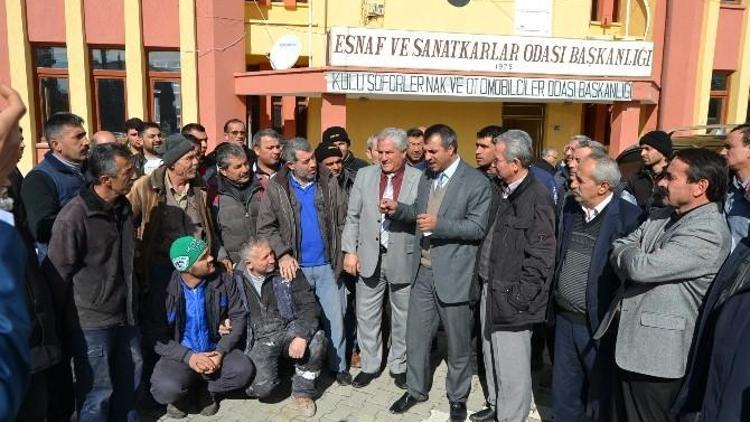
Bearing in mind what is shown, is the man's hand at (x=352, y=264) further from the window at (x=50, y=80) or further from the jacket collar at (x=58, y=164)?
the window at (x=50, y=80)

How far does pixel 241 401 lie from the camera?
4.09 metres

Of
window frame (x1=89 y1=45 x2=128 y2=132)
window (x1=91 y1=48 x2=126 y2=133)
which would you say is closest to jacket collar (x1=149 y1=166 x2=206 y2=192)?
window frame (x1=89 y1=45 x2=128 y2=132)

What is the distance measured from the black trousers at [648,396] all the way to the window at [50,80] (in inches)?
441

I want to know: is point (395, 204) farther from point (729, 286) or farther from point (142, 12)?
point (142, 12)

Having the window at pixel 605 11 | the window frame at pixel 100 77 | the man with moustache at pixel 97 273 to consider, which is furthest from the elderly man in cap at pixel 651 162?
the window at pixel 605 11

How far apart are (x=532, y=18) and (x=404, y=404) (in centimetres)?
1053

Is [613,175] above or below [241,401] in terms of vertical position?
above

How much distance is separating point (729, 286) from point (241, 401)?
3319 mm

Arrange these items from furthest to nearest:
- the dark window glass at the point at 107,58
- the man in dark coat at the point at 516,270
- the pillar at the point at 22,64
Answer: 1. the dark window glass at the point at 107,58
2. the pillar at the point at 22,64
3. the man in dark coat at the point at 516,270

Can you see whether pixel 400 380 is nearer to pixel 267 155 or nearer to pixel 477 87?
pixel 267 155

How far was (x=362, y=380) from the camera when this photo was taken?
434 cm

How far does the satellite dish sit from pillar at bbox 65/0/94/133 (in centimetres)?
357

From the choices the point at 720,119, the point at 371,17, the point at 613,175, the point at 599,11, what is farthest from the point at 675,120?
the point at 613,175

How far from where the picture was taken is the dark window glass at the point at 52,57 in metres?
10.4
